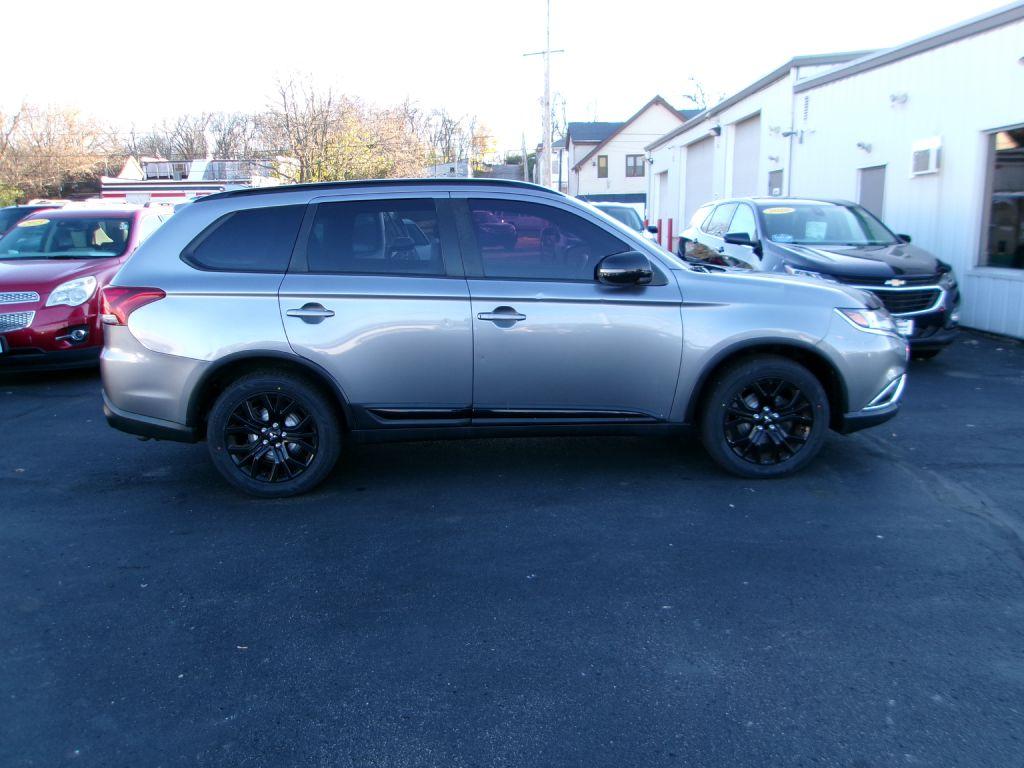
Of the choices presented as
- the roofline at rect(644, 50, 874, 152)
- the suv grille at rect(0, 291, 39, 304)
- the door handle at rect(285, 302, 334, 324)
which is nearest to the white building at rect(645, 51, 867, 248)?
the roofline at rect(644, 50, 874, 152)

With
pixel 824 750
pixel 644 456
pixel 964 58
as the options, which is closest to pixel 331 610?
pixel 824 750

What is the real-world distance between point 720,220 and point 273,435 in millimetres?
8096

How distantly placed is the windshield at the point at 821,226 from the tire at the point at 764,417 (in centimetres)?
491

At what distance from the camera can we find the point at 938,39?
11531 mm

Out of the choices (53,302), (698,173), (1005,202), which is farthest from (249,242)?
(698,173)

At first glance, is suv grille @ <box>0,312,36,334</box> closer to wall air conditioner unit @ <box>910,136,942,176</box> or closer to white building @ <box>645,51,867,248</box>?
wall air conditioner unit @ <box>910,136,942,176</box>

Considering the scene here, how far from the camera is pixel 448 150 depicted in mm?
64688

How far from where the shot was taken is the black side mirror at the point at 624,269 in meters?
4.89

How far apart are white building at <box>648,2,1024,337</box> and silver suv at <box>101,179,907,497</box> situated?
6.90 metres

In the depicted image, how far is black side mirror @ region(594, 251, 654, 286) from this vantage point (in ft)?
16.0

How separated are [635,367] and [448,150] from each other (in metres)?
62.5

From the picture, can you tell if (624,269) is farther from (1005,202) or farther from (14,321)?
(1005,202)

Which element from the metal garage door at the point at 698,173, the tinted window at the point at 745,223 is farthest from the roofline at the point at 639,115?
the tinted window at the point at 745,223

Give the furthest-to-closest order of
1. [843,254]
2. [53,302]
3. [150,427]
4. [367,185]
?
[843,254]
[53,302]
[367,185]
[150,427]
